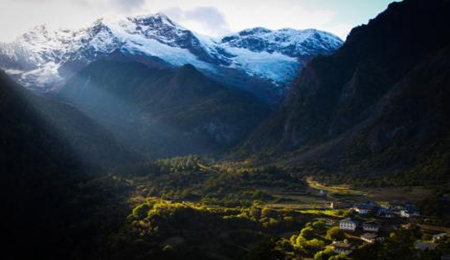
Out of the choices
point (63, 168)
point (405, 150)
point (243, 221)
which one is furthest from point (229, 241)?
point (405, 150)

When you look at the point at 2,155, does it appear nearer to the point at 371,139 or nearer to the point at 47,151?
the point at 47,151

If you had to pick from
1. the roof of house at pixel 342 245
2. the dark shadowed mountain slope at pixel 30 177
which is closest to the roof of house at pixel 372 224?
the roof of house at pixel 342 245

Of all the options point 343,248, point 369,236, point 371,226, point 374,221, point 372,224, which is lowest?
point 343,248

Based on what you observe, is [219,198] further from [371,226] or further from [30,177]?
[371,226]

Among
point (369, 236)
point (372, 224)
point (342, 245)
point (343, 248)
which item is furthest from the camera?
point (372, 224)

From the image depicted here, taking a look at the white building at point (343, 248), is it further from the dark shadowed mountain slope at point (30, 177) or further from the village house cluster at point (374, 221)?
the dark shadowed mountain slope at point (30, 177)

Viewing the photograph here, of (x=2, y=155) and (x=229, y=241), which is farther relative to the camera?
(x=2, y=155)

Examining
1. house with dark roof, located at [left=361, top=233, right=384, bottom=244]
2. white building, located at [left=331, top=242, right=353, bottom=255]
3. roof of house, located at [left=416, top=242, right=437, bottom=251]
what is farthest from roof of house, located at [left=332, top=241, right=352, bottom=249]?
roof of house, located at [left=416, top=242, right=437, bottom=251]

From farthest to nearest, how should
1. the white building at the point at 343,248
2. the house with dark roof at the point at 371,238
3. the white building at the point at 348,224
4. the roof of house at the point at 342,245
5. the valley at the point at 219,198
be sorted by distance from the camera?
the white building at the point at 348,224 < the valley at the point at 219,198 < the house with dark roof at the point at 371,238 < the roof of house at the point at 342,245 < the white building at the point at 343,248

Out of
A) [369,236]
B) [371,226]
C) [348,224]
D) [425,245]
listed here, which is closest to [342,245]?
[369,236]
